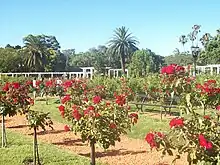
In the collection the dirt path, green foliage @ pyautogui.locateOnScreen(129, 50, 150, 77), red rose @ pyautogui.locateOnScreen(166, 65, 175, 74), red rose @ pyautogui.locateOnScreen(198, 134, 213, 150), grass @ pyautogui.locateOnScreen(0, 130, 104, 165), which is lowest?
the dirt path

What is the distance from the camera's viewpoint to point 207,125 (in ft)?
13.7

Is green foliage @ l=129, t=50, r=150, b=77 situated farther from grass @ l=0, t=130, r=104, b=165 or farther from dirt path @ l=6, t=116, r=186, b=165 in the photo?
grass @ l=0, t=130, r=104, b=165

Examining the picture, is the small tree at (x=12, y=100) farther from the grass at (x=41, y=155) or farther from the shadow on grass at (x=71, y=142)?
the shadow on grass at (x=71, y=142)

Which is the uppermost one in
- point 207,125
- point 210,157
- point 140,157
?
point 207,125

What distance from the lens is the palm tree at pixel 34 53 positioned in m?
52.9

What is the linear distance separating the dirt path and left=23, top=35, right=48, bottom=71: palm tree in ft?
135

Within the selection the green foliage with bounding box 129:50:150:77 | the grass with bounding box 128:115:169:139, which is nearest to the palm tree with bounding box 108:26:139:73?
the green foliage with bounding box 129:50:150:77

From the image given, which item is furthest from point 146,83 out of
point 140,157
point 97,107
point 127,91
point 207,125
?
point 207,125

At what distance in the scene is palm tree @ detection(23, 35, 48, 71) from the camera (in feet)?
174

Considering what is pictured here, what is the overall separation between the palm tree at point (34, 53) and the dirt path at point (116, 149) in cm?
4118

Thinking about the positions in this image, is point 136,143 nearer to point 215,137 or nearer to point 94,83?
point 215,137

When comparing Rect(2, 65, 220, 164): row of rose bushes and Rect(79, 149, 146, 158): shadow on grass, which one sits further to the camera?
Rect(79, 149, 146, 158): shadow on grass

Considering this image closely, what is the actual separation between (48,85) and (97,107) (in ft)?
54.0

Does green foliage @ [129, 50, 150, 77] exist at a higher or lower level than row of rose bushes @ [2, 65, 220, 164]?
higher
